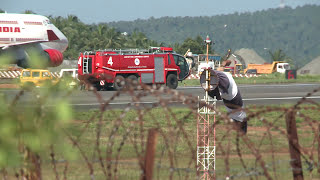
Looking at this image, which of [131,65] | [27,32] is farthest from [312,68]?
[131,65]

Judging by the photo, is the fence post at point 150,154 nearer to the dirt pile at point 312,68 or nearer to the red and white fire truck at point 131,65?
the red and white fire truck at point 131,65

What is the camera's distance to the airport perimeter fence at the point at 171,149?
12.5ft

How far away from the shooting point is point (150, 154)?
382 cm

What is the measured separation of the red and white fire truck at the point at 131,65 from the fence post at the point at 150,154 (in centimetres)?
3476

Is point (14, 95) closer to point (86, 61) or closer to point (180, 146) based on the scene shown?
point (180, 146)

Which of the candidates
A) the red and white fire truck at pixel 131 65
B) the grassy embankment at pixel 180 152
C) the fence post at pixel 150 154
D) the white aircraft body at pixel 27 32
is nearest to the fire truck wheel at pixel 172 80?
the red and white fire truck at pixel 131 65

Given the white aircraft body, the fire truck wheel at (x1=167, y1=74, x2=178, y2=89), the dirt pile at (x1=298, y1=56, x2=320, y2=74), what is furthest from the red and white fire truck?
the dirt pile at (x1=298, y1=56, x2=320, y2=74)

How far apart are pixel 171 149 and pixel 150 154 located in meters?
0.99

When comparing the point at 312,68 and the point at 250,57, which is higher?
the point at 250,57

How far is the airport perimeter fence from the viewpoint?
382cm

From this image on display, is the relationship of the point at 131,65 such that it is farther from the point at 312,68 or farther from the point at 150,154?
the point at 312,68

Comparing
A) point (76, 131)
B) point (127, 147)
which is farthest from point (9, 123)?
point (127, 147)

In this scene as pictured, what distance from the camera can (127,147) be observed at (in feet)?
55.3

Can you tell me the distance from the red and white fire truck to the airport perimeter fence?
953 centimetres
